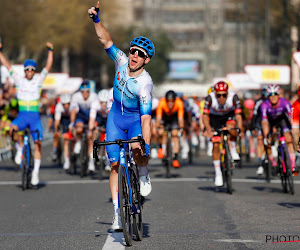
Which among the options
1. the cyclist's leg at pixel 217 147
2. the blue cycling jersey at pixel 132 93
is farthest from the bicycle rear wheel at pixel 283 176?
the blue cycling jersey at pixel 132 93

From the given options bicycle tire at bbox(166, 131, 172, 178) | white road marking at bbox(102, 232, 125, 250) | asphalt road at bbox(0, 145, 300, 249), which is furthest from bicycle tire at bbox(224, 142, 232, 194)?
white road marking at bbox(102, 232, 125, 250)

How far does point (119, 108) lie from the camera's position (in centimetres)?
1022

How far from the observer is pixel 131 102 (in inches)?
397

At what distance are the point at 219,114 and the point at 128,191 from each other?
22.0 feet

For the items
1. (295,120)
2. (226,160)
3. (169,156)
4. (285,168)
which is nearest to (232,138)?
(226,160)

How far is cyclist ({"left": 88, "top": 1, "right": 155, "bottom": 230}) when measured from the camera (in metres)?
9.84

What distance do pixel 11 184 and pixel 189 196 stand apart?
3979mm

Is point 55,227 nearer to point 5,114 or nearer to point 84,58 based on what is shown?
point 5,114

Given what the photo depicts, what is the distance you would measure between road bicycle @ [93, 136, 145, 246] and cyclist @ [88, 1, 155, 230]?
26 centimetres

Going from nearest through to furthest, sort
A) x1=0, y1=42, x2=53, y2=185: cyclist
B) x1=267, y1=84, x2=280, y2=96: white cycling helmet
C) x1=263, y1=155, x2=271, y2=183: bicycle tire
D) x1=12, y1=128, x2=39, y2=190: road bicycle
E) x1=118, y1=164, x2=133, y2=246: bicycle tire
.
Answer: x1=118, y1=164, x2=133, y2=246: bicycle tire → x1=12, y1=128, x2=39, y2=190: road bicycle → x1=267, y1=84, x2=280, y2=96: white cycling helmet → x1=0, y1=42, x2=53, y2=185: cyclist → x1=263, y1=155, x2=271, y2=183: bicycle tire

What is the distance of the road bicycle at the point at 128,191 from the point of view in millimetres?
9117

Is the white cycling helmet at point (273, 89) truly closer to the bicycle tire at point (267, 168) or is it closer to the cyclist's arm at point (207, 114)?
the cyclist's arm at point (207, 114)

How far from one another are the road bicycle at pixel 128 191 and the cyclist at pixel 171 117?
9.14m

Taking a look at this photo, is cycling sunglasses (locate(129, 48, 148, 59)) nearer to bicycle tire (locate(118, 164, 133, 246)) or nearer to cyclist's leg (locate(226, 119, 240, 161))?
bicycle tire (locate(118, 164, 133, 246))
